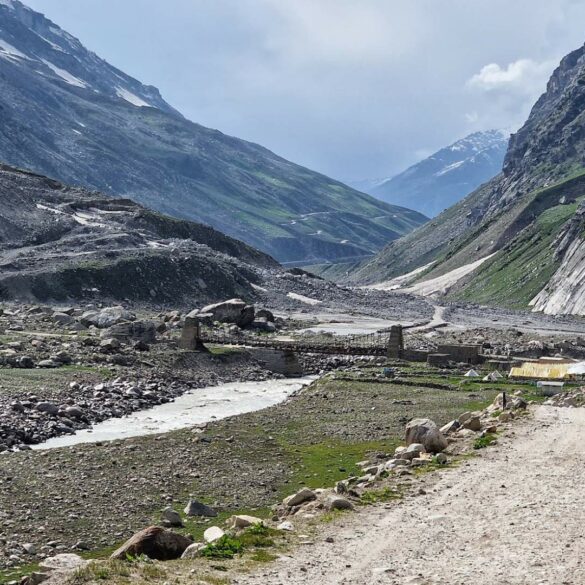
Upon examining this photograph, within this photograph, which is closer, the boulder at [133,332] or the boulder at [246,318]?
the boulder at [133,332]

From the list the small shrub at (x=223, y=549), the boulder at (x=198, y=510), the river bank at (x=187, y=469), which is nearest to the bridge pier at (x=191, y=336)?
the river bank at (x=187, y=469)

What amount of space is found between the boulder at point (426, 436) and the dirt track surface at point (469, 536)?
3.04 meters

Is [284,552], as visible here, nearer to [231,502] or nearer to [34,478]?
[231,502]

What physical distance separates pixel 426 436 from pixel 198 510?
10.0m

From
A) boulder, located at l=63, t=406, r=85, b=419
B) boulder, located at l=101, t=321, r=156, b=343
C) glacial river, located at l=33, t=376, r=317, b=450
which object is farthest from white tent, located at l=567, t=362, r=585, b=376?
boulder, located at l=101, t=321, r=156, b=343

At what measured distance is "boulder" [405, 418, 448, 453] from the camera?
32.5 m

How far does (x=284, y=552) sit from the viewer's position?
19.9 m

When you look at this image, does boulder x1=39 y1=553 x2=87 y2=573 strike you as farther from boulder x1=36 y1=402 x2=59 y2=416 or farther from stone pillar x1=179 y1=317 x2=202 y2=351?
stone pillar x1=179 y1=317 x2=202 y2=351

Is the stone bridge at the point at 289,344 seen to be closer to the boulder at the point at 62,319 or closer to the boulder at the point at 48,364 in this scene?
the boulder at the point at 62,319

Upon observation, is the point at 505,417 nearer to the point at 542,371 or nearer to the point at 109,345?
the point at 542,371

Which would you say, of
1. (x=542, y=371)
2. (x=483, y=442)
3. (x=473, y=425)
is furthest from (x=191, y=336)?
(x=483, y=442)

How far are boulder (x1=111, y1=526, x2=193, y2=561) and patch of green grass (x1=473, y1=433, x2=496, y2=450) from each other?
48.5ft

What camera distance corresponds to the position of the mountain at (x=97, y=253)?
12062 centimetres

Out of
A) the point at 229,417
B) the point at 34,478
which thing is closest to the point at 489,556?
the point at 34,478
